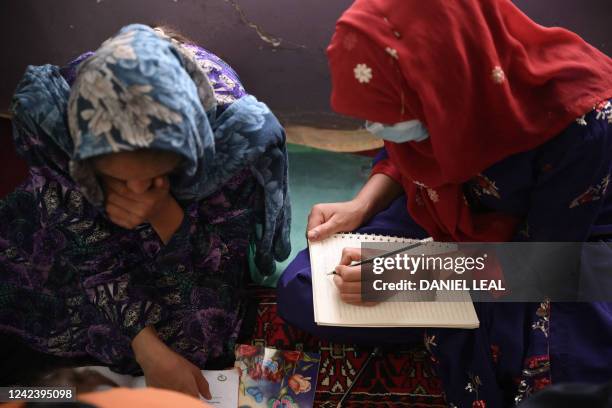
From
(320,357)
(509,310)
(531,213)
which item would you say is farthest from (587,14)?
(320,357)

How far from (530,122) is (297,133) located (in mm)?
925

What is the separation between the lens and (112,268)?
3.70 feet

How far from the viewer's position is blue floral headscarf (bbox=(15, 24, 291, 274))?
0.79 m

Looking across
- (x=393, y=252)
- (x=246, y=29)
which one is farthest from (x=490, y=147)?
(x=246, y=29)

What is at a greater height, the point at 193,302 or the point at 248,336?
the point at 193,302

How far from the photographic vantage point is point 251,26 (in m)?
1.60

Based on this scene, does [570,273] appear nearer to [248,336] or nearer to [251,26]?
[248,336]

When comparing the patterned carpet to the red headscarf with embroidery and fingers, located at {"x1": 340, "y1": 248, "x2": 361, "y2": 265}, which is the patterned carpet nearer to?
fingers, located at {"x1": 340, "y1": 248, "x2": 361, "y2": 265}

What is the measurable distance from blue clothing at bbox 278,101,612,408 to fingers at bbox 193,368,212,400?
0.46 metres

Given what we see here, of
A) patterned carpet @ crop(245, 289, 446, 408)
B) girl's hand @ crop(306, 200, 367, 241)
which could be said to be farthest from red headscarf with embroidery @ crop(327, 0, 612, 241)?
patterned carpet @ crop(245, 289, 446, 408)

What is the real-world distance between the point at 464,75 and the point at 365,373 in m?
0.75

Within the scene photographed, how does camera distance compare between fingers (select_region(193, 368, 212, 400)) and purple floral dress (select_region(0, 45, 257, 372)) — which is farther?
fingers (select_region(193, 368, 212, 400))

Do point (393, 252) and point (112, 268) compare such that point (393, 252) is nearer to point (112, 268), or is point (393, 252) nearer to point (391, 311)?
point (391, 311)

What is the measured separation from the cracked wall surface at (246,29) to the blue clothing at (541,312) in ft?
2.24
